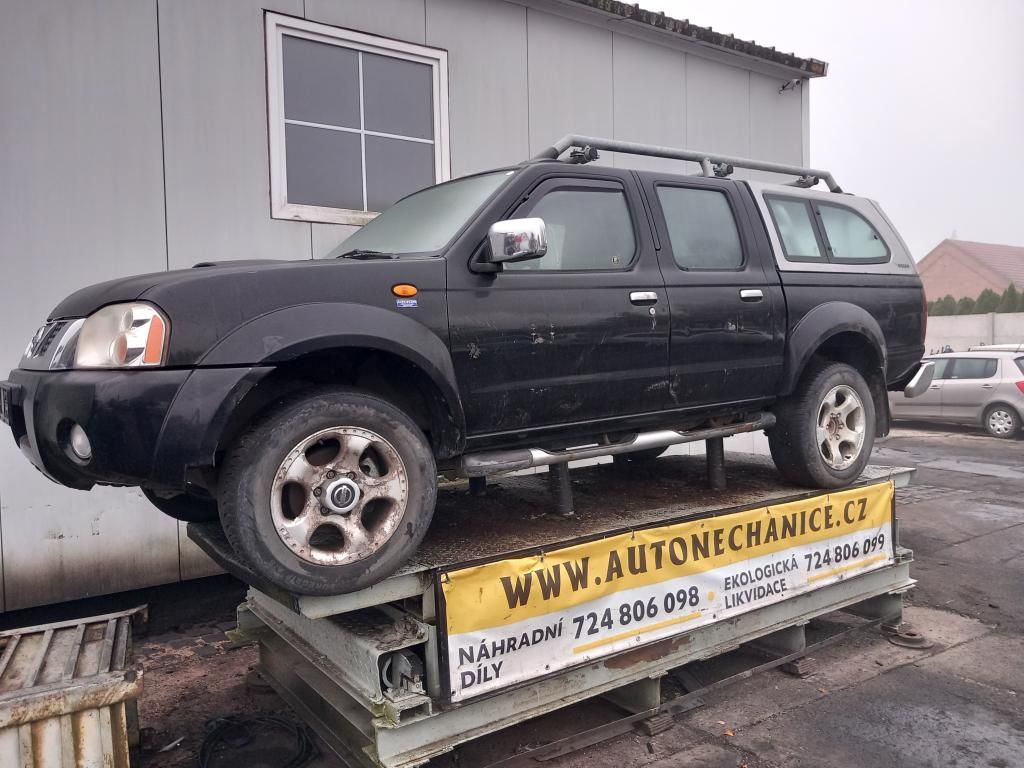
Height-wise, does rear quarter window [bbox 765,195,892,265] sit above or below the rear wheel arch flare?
above

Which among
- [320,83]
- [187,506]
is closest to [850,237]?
[320,83]

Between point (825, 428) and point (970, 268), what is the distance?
4751 centimetres

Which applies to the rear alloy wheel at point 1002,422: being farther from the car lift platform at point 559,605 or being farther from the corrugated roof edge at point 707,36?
the car lift platform at point 559,605

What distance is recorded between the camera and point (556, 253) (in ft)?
11.8

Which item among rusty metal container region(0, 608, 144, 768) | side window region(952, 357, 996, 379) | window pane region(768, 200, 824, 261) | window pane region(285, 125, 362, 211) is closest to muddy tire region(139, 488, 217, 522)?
rusty metal container region(0, 608, 144, 768)

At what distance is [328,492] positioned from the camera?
278 cm

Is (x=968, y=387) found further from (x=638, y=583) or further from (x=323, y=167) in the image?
(x=638, y=583)

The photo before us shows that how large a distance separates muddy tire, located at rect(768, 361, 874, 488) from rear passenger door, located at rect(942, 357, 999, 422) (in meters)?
11.6

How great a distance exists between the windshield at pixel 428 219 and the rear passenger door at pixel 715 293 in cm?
94

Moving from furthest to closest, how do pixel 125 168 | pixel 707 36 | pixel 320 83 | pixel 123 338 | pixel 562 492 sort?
pixel 707 36 → pixel 320 83 → pixel 125 168 → pixel 562 492 → pixel 123 338

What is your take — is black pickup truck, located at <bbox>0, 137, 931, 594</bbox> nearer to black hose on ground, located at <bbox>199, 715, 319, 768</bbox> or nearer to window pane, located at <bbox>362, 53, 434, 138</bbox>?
black hose on ground, located at <bbox>199, 715, 319, 768</bbox>

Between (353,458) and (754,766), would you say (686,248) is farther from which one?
(754,766)

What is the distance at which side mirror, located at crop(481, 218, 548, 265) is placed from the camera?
306cm

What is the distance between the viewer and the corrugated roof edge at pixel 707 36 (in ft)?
23.7
